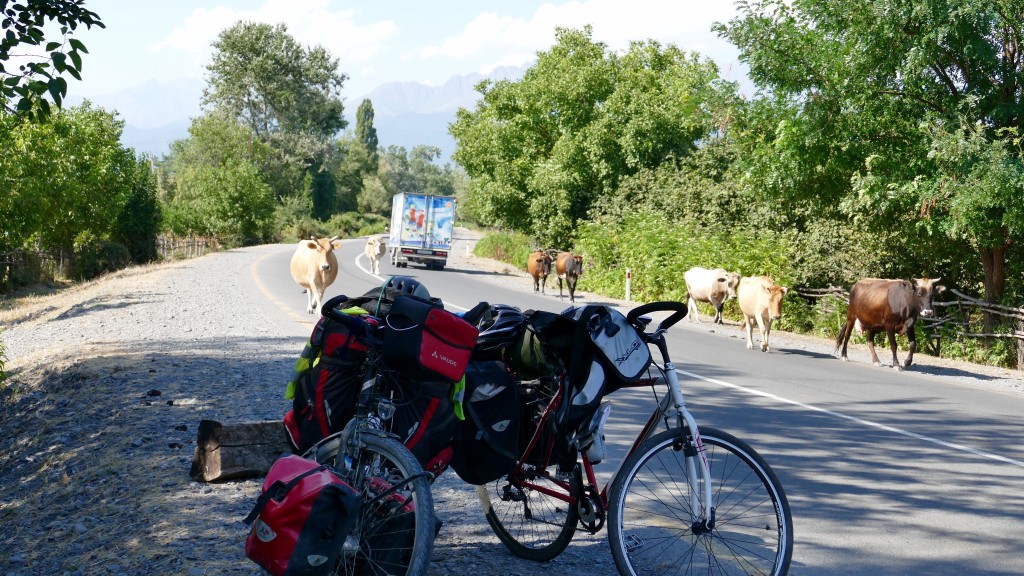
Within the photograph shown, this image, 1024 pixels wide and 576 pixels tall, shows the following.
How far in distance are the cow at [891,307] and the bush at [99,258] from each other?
38978 millimetres

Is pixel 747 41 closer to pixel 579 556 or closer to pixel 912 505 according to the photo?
pixel 912 505

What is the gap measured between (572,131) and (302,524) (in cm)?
3557

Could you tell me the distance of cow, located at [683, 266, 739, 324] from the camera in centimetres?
2145

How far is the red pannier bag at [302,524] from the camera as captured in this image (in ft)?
11.9

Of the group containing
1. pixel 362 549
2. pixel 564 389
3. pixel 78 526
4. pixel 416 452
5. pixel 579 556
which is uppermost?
pixel 564 389

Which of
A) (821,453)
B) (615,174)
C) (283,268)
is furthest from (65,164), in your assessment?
(821,453)

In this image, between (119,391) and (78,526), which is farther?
(119,391)

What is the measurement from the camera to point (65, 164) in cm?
4009

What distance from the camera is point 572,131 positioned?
38.2 meters

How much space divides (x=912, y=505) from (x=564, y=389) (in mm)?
3673

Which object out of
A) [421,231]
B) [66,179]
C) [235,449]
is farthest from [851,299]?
[66,179]

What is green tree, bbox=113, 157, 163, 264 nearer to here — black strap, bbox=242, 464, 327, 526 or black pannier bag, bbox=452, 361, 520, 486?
black pannier bag, bbox=452, 361, 520, 486

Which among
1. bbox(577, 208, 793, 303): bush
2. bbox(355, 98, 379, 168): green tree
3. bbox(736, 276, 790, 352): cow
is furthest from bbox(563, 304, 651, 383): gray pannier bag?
bbox(355, 98, 379, 168): green tree

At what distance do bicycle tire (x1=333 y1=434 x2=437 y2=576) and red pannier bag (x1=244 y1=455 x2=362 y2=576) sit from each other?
7.5 inches
